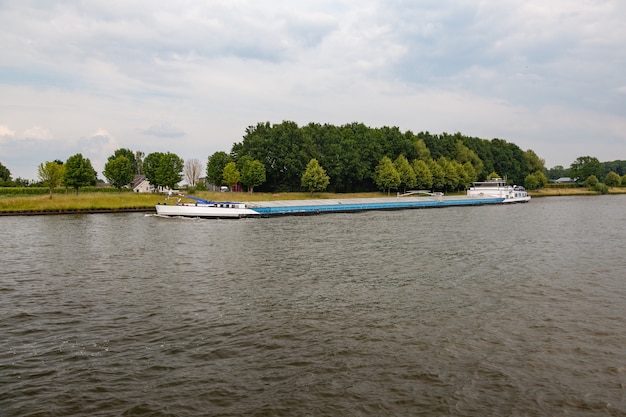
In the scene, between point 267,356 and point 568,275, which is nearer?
point 267,356

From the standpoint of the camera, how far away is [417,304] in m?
21.4

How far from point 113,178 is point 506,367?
14702 cm

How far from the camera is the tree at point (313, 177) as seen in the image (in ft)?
398

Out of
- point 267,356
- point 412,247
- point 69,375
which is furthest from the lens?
point 412,247

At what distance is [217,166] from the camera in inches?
5714

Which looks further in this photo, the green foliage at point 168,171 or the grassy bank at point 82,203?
the green foliage at point 168,171

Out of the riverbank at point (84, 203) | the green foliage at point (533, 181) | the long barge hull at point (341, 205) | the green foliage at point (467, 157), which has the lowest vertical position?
the long barge hull at point (341, 205)

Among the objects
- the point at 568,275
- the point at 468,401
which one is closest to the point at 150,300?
the point at 468,401

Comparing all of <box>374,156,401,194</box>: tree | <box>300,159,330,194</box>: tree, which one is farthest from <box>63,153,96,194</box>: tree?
<box>374,156,401,194</box>: tree

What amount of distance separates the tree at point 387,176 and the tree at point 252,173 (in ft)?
128

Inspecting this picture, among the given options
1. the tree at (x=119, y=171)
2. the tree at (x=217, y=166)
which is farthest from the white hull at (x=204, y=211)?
the tree at (x=119, y=171)

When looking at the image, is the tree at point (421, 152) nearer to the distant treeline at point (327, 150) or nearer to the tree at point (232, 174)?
the distant treeline at point (327, 150)

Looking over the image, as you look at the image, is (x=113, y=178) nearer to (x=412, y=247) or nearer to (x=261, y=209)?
(x=261, y=209)

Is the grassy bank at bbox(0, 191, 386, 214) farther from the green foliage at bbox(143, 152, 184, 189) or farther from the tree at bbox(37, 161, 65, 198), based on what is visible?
the green foliage at bbox(143, 152, 184, 189)
